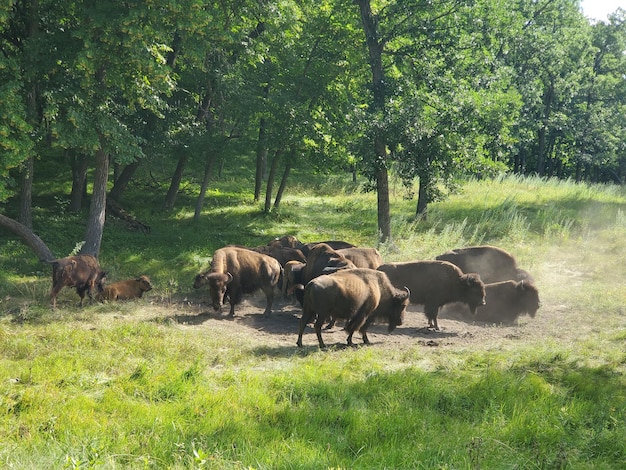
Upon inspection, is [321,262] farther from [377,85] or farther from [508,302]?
[377,85]

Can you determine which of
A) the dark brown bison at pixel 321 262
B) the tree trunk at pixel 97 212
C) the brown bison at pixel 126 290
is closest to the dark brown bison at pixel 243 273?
the dark brown bison at pixel 321 262

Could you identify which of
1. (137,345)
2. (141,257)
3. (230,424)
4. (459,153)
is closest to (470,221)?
(459,153)

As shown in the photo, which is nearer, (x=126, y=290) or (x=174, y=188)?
(x=126, y=290)

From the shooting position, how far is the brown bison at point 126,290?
45.1 feet

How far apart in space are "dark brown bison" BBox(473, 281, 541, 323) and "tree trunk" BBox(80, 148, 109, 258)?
996cm

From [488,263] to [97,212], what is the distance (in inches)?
414

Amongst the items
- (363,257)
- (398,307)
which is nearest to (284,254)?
Result: (363,257)

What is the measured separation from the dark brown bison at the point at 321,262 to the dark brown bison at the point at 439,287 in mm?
1463

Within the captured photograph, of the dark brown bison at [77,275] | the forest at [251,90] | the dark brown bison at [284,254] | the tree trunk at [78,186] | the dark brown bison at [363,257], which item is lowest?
the dark brown bison at [77,275]

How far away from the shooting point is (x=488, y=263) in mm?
15820

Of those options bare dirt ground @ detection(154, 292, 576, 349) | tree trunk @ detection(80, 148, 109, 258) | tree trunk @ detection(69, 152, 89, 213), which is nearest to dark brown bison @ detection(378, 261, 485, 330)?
bare dirt ground @ detection(154, 292, 576, 349)

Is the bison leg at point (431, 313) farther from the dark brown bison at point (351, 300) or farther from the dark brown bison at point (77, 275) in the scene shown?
the dark brown bison at point (77, 275)

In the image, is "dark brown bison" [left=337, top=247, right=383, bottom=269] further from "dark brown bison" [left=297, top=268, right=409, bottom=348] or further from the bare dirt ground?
"dark brown bison" [left=297, top=268, right=409, bottom=348]

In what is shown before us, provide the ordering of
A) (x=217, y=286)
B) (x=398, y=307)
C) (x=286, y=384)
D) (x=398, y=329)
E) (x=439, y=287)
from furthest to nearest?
(x=439, y=287) < (x=398, y=329) < (x=217, y=286) < (x=398, y=307) < (x=286, y=384)
